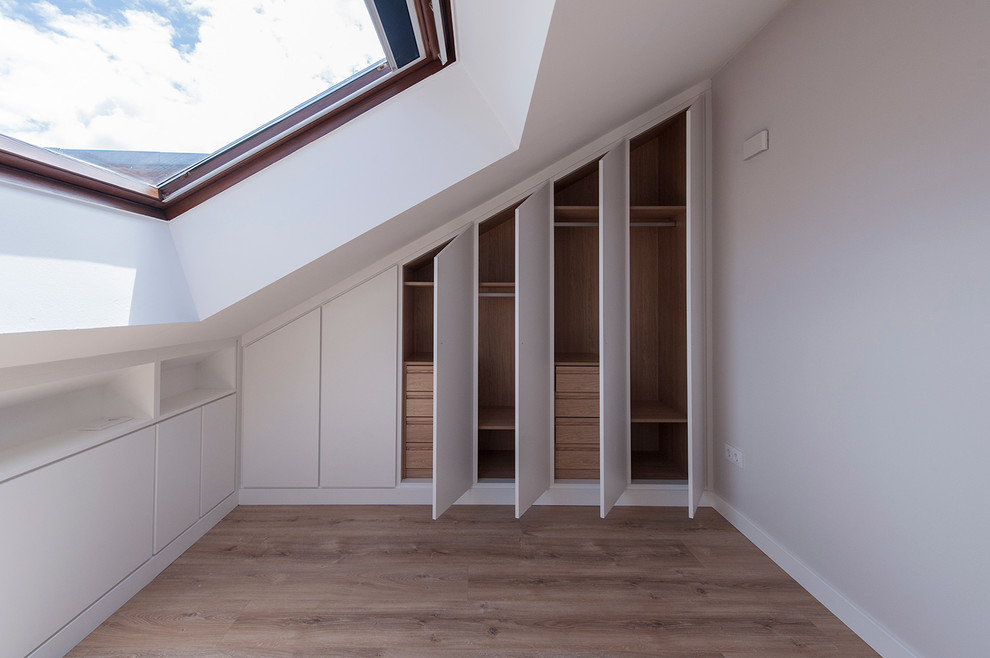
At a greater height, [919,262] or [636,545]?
[919,262]

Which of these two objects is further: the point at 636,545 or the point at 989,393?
the point at 636,545

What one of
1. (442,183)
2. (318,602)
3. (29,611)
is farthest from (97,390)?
(442,183)

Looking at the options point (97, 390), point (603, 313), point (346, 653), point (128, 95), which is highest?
point (128, 95)

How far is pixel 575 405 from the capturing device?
279 centimetres

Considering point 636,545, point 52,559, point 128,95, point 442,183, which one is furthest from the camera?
point 636,545

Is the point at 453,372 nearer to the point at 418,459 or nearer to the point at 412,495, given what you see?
the point at 418,459

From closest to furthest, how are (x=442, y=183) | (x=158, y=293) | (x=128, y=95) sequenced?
(x=128, y=95)
(x=158, y=293)
(x=442, y=183)

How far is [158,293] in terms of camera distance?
1.69 m

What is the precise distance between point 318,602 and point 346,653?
0.34 metres

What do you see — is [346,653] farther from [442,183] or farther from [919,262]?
[919,262]

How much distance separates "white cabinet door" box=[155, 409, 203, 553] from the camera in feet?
A: 6.73

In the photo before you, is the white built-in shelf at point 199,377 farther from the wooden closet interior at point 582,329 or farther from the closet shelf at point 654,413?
the closet shelf at point 654,413

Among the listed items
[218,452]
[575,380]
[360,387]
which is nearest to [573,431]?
[575,380]

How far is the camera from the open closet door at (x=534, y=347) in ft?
7.90
